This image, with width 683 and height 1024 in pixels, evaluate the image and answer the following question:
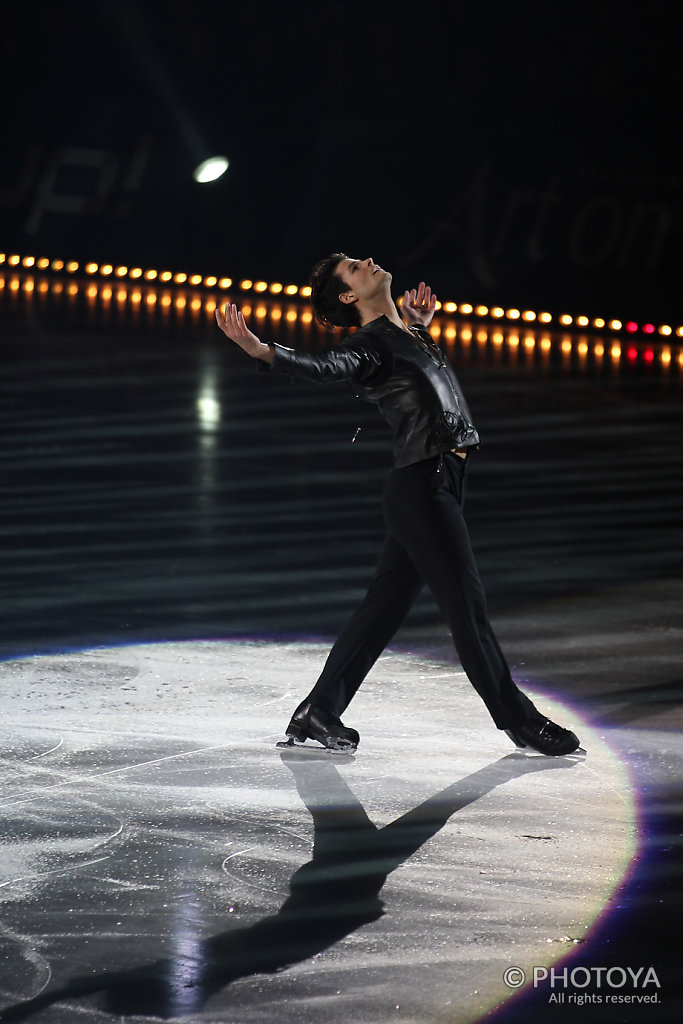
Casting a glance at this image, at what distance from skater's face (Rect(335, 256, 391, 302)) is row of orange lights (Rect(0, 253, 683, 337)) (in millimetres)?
10970

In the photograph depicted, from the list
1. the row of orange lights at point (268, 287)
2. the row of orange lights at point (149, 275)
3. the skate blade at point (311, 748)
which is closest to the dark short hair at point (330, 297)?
the skate blade at point (311, 748)

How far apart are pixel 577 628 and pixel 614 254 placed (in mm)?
9918

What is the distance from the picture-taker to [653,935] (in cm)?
408

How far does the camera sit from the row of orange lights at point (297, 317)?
50.4 feet

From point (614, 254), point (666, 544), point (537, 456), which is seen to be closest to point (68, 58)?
point (614, 254)

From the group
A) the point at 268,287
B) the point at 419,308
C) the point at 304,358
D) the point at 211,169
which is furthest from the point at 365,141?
the point at 304,358

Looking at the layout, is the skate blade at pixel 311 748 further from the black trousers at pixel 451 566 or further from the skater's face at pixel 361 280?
the skater's face at pixel 361 280

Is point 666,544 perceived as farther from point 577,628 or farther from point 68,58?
point 68,58

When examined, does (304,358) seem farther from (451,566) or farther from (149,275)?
(149,275)

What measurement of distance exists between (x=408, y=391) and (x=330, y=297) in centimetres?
36

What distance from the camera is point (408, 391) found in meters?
5.29

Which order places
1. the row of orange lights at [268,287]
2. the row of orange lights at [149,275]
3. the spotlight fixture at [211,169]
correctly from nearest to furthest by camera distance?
the row of orange lights at [268,287]
the row of orange lights at [149,275]
the spotlight fixture at [211,169]

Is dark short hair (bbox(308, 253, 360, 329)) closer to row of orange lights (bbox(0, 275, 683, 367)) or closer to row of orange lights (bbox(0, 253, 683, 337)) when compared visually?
row of orange lights (bbox(0, 275, 683, 367))

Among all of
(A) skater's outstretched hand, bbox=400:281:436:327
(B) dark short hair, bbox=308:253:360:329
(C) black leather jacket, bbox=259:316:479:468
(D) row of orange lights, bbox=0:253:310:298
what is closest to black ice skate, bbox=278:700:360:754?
(C) black leather jacket, bbox=259:316:479:468
